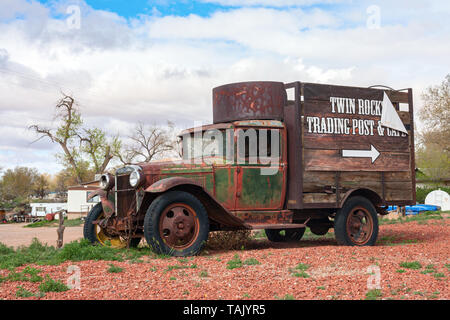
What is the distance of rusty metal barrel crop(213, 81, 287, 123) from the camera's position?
8.96m

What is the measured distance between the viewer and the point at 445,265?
6.41 metres

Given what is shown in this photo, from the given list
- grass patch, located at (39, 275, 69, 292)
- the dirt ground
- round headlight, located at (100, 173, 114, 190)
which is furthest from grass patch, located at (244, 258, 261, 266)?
the dirt ground

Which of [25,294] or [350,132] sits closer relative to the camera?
[25,294]

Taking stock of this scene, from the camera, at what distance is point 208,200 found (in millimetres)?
7977

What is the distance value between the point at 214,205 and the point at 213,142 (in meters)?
1.27

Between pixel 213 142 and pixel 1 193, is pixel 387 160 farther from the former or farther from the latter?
pixel 1 193

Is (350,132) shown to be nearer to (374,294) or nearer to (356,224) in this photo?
(356,224)

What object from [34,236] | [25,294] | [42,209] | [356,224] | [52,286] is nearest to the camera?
[25,294]

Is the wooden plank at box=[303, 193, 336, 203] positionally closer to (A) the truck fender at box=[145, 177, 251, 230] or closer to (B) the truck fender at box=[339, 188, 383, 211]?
(B) the truck fender at box=[339, 188, 383, 211]

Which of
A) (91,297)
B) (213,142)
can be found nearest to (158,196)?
(213,142)

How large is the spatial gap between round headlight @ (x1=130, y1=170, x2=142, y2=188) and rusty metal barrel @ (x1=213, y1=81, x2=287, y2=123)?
2132mm

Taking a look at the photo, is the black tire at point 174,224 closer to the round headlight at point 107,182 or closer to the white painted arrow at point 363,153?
the round headlight at point 107,182

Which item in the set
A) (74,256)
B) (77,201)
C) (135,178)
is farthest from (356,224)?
(77,201)

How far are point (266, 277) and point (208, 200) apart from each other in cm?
257
